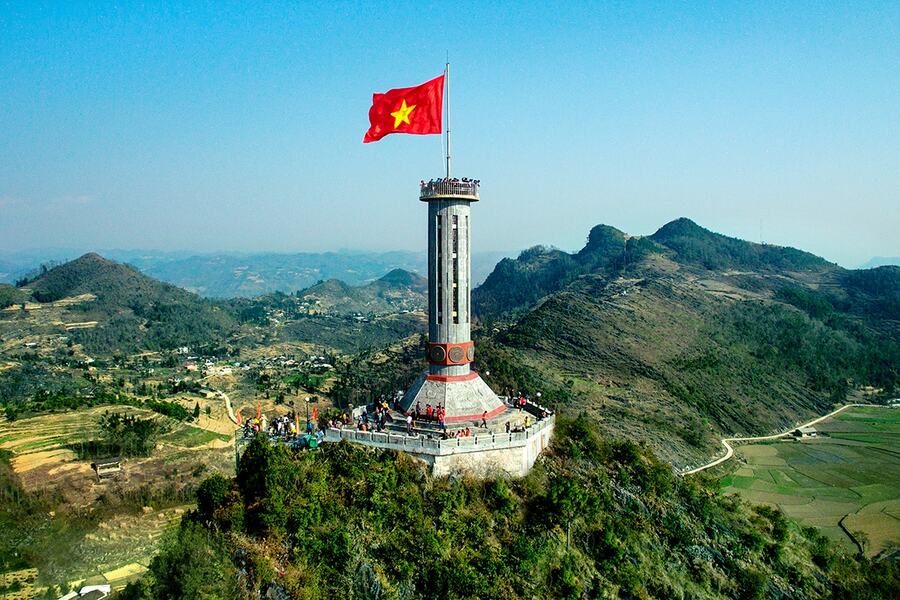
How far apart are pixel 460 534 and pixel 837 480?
60.1 metres

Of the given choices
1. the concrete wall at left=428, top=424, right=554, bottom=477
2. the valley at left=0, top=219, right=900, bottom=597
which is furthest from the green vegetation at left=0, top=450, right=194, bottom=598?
the concrete wall at left=428, top=424, right=554, bottom=477

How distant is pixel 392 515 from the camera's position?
25.9 m

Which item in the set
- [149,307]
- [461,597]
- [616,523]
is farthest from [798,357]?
[149,307]

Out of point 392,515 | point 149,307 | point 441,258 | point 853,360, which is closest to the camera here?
point 392,515

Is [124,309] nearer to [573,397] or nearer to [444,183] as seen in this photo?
[573,397]

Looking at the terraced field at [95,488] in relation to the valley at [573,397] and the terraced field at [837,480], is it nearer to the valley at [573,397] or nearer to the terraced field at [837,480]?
the valley at [573,397]

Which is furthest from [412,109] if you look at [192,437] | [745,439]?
[745,439]

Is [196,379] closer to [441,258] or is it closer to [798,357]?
[441,258]

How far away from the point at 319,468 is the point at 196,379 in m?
82.5

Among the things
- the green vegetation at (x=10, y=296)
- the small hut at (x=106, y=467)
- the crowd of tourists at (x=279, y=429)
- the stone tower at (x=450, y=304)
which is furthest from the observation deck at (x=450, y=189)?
the green vegetation at (x=10, y=296)

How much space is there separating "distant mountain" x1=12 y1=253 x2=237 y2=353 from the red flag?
11591 centimetres

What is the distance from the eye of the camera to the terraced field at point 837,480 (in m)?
57.6

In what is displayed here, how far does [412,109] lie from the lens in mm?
30938

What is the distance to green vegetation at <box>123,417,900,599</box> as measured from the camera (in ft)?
79.4
